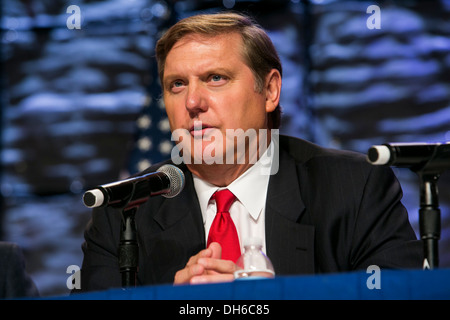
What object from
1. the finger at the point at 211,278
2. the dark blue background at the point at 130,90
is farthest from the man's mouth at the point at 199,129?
the dark blue background at the point at 130,90

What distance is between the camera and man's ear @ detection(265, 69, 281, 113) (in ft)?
9.07

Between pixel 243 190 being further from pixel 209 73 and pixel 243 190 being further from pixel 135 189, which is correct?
pixel 135 189

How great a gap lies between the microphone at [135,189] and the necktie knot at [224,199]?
1.83 ft

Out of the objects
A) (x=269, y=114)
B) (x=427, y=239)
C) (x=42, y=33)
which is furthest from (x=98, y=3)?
(x=427, y=239)

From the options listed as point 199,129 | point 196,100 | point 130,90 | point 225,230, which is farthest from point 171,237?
point 130,90

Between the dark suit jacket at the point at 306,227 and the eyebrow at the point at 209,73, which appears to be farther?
the eyebrow at the point at 209,73

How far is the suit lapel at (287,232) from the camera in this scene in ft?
7.75

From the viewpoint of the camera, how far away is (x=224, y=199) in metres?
2.56

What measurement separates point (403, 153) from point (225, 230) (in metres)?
1.00

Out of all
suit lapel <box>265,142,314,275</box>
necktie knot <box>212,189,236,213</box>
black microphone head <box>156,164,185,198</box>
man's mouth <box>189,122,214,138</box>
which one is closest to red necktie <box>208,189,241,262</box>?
necktie knot <box>212,189,236,213</box>

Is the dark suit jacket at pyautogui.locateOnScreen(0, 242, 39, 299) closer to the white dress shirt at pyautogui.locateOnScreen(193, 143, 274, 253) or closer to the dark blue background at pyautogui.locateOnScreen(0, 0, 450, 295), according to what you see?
the white dress shirt at pyautogui.locateOnScreen(193, 143, 274, 253)

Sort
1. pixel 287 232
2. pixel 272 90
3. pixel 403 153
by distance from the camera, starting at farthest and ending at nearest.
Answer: pixel 272 90, pixel 287 232, pixel 403 153

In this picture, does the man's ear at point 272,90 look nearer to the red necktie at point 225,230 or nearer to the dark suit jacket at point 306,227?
the dark suit jacket at point 306,227
